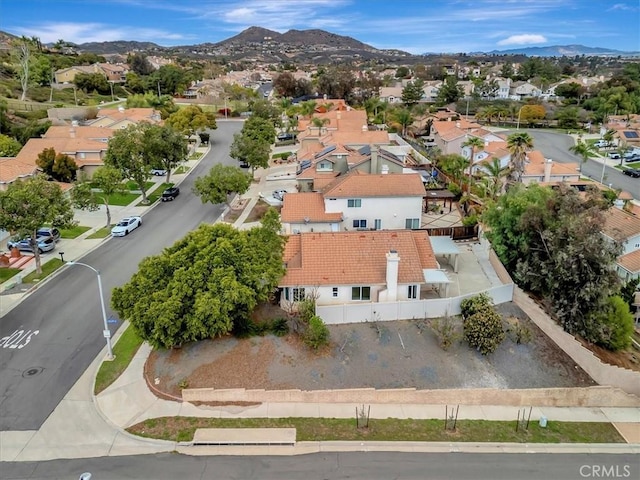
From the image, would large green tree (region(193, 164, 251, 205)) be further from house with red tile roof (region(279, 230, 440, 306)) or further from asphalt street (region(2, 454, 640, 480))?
asphalt street (region(2, 454, 640, 480))

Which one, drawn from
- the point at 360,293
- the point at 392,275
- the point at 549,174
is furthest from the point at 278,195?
the point at 549,174

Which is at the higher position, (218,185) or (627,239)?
(218,185)

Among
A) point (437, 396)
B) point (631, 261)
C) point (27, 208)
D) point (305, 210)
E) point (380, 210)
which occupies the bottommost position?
point (437, 396)

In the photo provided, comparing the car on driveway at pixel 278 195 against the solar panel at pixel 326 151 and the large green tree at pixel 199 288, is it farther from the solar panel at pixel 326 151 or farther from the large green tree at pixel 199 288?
the large green tree at pixel 199 288

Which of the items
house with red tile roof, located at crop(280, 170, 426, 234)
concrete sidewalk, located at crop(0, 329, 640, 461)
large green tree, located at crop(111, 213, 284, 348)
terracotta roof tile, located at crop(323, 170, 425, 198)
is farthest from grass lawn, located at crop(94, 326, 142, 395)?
terracotta roof tile, located at crop(323, 170, 425, 198)

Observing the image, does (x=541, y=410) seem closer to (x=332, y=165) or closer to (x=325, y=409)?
(x=325, y=409)

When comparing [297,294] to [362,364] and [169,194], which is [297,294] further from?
[169,194]

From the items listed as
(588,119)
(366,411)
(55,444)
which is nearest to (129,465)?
(55,444)
